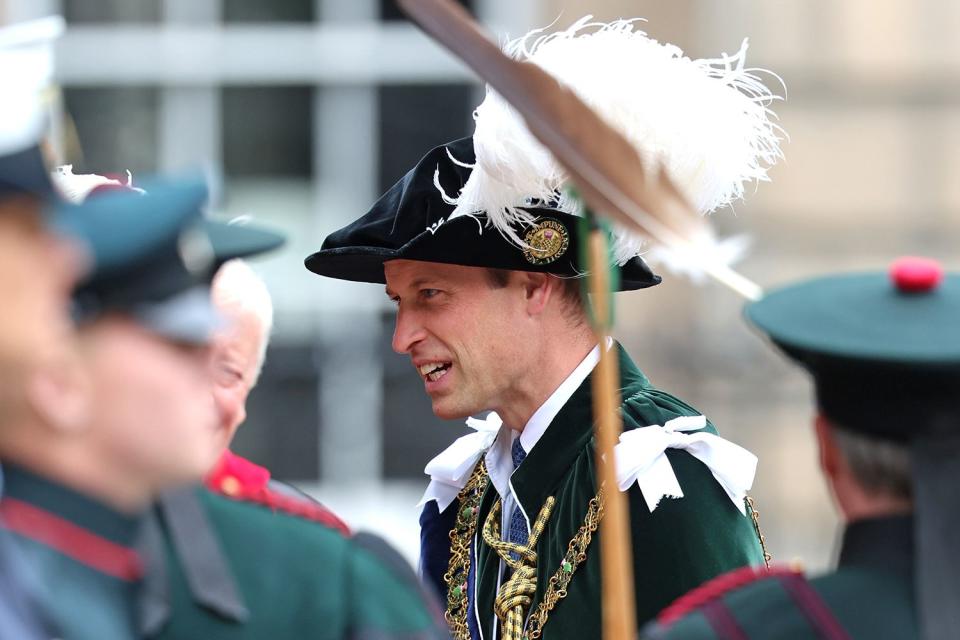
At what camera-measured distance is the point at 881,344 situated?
80.0 inches

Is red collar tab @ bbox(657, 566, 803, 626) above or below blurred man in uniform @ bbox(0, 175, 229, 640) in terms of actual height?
below

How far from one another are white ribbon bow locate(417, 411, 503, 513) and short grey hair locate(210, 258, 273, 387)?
1.83ft

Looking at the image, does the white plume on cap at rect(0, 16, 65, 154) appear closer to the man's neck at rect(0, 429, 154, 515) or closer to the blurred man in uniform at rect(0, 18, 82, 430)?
the blurred man in uniform at rect(0, 18, 82, 430)

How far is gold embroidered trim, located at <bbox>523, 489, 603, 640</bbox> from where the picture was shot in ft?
9.91

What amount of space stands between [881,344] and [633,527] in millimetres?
1059

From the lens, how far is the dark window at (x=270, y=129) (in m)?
6.73

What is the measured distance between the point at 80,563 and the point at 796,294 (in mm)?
1062

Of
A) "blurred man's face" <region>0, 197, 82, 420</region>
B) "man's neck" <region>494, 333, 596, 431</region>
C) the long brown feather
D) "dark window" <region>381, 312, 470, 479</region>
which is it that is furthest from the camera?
"dark window" <region>381, 312, 470, 479</region>

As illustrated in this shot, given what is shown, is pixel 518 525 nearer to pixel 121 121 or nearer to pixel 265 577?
pixel 265 577

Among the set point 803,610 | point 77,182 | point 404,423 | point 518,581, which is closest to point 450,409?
point 518,581

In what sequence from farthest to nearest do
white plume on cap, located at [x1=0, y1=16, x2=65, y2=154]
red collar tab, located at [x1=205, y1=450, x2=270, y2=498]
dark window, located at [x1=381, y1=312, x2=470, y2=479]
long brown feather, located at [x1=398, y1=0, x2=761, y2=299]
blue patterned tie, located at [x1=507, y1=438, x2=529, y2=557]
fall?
1. dark window, located at [x1=381, y1=312, x2=470, y2=479]
2. blue patterned tie, located at [x1=507, y1=438, x2=529, y2=557]
3. red collar tab, located at [x1=205, y1=450, x2=270, y2=498]
4. long brown feather, located at [x1=398, y1=0, x2=761, y2=299]
5. white plume on cap, located at [x1=0, y1=16, x2=65, y2=154]

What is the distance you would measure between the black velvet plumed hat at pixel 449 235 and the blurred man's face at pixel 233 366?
38cm

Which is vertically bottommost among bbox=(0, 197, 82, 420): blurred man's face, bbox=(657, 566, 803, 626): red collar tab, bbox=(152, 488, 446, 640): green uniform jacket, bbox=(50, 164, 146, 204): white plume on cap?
bbox=(657, 566, 803, 626): red collar tab

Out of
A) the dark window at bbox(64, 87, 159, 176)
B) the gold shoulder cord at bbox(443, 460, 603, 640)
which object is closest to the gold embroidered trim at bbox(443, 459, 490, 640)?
the gold shoulder cord at bbox(443, 460, 603, 640)
